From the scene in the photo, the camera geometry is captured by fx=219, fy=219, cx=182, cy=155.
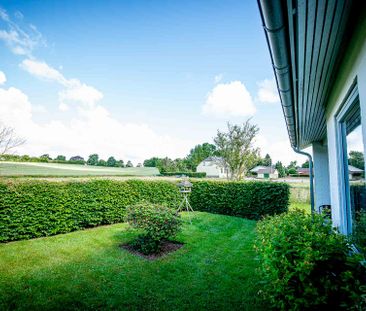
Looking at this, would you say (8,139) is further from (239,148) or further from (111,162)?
(111,162)

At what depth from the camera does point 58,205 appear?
6973 mm

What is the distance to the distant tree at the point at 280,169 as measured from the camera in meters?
51.2

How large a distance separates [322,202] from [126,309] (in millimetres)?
6955

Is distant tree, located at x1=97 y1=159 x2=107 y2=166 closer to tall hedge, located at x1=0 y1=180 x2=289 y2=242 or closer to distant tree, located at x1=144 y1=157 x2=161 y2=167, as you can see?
distant tree, located at x1=144 y1=157 x2=161 y2=167

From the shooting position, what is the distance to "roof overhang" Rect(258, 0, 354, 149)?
4.99 ft

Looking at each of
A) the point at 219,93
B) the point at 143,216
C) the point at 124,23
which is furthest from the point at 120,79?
the point at 143,216

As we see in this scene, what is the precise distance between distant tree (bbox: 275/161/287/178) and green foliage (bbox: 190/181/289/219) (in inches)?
1778

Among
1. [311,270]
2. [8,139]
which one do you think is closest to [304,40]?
[311,270]

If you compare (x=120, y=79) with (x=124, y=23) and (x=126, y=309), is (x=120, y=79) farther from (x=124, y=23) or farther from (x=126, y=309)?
(x=126, y=309)

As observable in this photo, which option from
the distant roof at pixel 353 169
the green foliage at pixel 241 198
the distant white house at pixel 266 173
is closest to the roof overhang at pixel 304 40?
the distant roof at pixel 353 169

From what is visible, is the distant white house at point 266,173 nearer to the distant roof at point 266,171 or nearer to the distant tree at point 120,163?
the distant roof at point 266,171

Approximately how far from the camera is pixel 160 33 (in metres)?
7.92

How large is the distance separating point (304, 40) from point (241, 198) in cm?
872

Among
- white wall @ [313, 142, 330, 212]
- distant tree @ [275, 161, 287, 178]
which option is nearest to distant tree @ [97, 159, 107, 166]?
white wall @ [313, 142, 330, 212]
